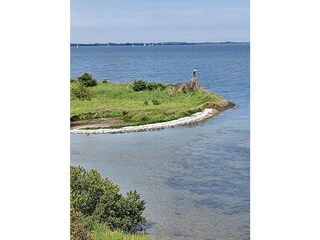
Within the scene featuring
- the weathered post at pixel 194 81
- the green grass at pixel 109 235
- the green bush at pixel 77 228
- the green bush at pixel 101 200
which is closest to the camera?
the green bush at pixel 77 228

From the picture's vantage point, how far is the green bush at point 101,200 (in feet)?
8.25

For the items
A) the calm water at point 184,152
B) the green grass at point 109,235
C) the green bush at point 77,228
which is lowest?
the green grass at point 109,235

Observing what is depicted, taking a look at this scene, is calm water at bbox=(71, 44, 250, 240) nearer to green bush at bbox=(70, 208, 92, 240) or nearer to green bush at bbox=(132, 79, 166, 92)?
green bush at bbox=(132, 79, 166, 92)

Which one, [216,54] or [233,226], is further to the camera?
[216,54]

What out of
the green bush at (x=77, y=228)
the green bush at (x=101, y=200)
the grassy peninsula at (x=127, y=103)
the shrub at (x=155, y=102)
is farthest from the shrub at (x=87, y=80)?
the green bush at (x=77, y=228)

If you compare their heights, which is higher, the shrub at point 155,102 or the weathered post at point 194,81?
the weathered post at point 194,81

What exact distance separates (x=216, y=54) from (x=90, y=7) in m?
0.62

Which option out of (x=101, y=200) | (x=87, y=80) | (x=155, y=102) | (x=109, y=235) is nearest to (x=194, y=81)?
(x=155, y=102)

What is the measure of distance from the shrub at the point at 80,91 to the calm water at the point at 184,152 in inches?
2.5

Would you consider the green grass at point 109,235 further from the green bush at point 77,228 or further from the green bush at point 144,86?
the green bush at point 144,86
